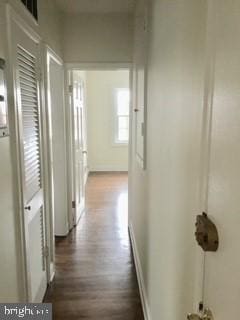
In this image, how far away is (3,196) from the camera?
1528 millimetres

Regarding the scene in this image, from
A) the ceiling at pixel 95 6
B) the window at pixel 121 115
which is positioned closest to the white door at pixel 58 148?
the ceiling at pixel 95 6

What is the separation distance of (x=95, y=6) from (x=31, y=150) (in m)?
1.95

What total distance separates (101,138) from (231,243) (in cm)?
700

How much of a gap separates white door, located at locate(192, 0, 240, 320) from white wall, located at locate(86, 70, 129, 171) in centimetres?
665

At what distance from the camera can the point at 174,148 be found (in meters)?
1.28

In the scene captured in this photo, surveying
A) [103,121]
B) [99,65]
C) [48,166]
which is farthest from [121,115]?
[48,166]

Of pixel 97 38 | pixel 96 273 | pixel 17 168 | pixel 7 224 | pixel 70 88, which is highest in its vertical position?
pixel 97 38

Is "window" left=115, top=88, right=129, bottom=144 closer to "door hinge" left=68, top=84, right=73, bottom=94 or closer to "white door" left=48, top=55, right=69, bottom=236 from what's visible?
"door hinge" left=68, top=84, right=73, bottom=94

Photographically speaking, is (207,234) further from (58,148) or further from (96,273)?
(58,148)

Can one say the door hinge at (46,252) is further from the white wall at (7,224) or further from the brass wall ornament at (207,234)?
the brass wall ornament at (207,234)

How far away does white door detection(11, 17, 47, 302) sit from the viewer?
1814 millimetres

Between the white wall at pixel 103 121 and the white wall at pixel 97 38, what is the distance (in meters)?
3.63

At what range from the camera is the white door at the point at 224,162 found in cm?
60

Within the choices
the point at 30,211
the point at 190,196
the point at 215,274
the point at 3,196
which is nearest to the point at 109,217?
the point at 30,211
